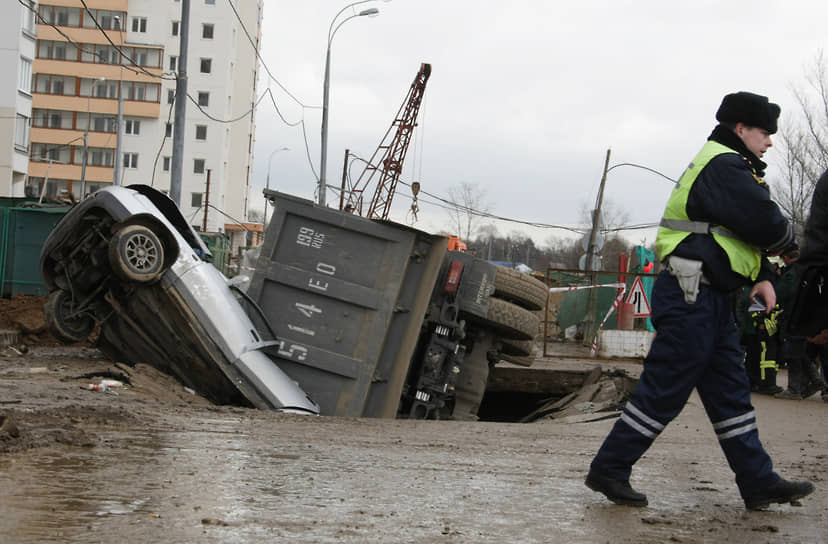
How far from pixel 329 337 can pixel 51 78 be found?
68.1 meters

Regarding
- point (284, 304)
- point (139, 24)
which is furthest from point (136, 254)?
point (139, 24)

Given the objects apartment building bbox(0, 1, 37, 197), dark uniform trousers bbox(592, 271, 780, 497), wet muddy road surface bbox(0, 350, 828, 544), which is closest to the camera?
wet muddy road surface bbox(0, 350, 828, 544)

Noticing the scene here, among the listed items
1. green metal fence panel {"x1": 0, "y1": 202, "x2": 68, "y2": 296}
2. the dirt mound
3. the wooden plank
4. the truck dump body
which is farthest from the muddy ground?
green metal fence panel {"x1": 0, "y1": 202, "x2": 68, "y2": 296}

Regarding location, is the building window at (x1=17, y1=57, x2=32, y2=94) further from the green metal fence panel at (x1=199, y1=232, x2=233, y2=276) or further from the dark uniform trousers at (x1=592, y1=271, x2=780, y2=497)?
the dark uniform trousers at (x1=592, y1=271, x2=780, y2=497)

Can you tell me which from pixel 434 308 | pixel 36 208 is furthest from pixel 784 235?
pixel 36 208

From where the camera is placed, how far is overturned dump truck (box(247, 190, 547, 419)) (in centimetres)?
854

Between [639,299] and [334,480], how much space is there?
1299 cm

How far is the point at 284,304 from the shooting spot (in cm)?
862

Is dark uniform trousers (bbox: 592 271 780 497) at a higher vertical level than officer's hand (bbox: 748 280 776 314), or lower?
lower

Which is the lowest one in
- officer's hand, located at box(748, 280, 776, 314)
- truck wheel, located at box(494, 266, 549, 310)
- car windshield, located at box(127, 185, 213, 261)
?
officer's hand, located at box(748, 280, 776, 314)

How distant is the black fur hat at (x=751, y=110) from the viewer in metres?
4.50

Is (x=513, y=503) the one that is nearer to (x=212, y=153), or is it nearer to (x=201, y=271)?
(x=201, y=271)

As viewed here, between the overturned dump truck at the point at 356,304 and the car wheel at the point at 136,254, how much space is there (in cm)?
91

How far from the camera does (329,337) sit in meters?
8.56
